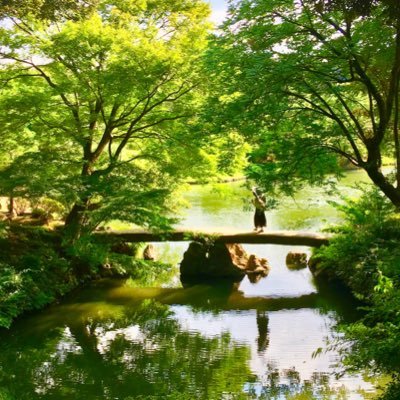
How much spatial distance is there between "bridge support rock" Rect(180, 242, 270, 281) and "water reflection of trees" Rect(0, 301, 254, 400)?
4130 millimetres

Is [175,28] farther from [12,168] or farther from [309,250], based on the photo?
[309,250]

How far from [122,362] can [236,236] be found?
22.6ft

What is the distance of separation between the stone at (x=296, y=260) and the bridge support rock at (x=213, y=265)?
1296 millimetres

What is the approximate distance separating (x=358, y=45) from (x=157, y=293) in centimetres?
880

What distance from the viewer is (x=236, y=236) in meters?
15.4

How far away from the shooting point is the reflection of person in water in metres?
10.1

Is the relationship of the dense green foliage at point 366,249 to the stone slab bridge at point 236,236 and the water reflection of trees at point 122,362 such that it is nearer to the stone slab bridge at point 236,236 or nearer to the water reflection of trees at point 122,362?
the stone slab bridge at point 236,236

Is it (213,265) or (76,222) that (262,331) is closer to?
(213,265)

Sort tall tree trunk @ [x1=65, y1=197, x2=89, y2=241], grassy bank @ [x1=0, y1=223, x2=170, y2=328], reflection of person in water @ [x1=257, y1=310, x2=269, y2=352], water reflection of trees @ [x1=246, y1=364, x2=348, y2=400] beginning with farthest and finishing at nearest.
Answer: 1. tall tree trunk @ [x1=65, y1=197, x2=89, y2=241]
2. grassy bank @ [x1=0, y1=223, x2=170, y2=328]
3. reflection of person in water @ [x1=257, y1=310, x2=269, y2=352]
4. water reflection of trees @ [x1=246, y1=364, x2=348, y2=400]

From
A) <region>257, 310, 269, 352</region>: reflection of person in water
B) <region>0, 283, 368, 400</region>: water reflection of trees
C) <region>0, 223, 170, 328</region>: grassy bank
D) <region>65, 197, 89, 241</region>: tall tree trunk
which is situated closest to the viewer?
<region>0, 283, 368, 400</region>: water reflection of trees

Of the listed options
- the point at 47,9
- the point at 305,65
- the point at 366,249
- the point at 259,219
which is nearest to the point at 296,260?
the point at 259,219

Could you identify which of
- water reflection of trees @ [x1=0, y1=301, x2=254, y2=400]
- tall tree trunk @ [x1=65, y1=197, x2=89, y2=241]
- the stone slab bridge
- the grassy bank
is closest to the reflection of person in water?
water reflection of trees @ [x1=0, y1=301, x2=254, y2=400]

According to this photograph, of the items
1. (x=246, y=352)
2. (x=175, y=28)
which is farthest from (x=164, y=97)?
(x=246, y=352)

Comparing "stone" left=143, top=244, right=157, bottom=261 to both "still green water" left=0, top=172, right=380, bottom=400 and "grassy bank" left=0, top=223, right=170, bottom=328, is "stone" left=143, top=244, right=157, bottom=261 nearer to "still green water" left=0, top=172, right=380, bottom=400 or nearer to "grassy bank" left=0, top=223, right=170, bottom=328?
"still green water" left=0, top=172, right=380, bottom=400
